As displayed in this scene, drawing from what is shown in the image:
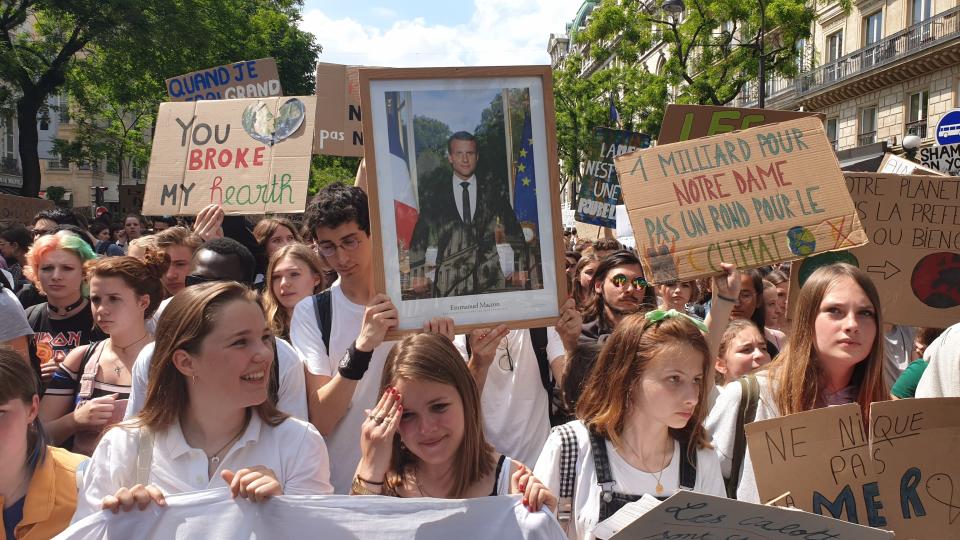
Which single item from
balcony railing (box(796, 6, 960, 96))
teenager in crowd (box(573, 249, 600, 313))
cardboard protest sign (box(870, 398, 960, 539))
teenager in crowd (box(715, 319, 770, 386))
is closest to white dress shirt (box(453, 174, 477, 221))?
cardboard protest sign (box(870, 398, 960, 539))

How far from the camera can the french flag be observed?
276 cm

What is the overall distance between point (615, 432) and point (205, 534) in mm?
1261

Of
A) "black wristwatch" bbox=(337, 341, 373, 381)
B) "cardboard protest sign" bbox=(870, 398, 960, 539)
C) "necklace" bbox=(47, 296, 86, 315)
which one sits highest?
"necklace" bbox=(47, 296, 86, 315)

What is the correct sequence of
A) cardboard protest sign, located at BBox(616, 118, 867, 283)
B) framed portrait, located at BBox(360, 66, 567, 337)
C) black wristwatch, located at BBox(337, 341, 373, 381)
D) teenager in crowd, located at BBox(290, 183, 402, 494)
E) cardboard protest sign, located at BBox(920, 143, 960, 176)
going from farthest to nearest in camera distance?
cardboard protest sign, located at BBox(920, 143, 960, 176) < cardboard protest sign, located at BBox(616, 118, 867, 283) < teenager in crowd, located at BBox(290, 183, 402, 494) < black wristwatch, located at BBox(337, 341, 373, 381) < framed portrait, located at BBox(360, 66, 567, 337)

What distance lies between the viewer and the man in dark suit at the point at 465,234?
2789 mm

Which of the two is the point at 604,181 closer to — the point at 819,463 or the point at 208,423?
the point at 819,463

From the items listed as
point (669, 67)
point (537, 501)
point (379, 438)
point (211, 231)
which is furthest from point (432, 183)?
point (669, 67)

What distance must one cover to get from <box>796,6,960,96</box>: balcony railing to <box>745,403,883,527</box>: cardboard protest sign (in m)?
→ 28.0

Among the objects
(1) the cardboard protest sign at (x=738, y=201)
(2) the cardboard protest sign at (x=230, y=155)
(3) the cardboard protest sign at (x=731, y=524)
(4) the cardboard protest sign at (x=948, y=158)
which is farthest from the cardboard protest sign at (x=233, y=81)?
(3) the cardboard protest sign at (x=731, y=524)

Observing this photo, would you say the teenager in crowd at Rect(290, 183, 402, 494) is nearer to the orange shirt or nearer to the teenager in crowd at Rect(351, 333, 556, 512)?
the teenager in crowd at Rect(351, 333, 556, 512)

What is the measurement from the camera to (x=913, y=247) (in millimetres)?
4023

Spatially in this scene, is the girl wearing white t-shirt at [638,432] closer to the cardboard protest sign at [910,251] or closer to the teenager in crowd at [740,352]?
the teenager in crowd at [740,352]

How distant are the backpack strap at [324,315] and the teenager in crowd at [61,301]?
5.21 feet

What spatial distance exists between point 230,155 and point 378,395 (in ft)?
9.22
